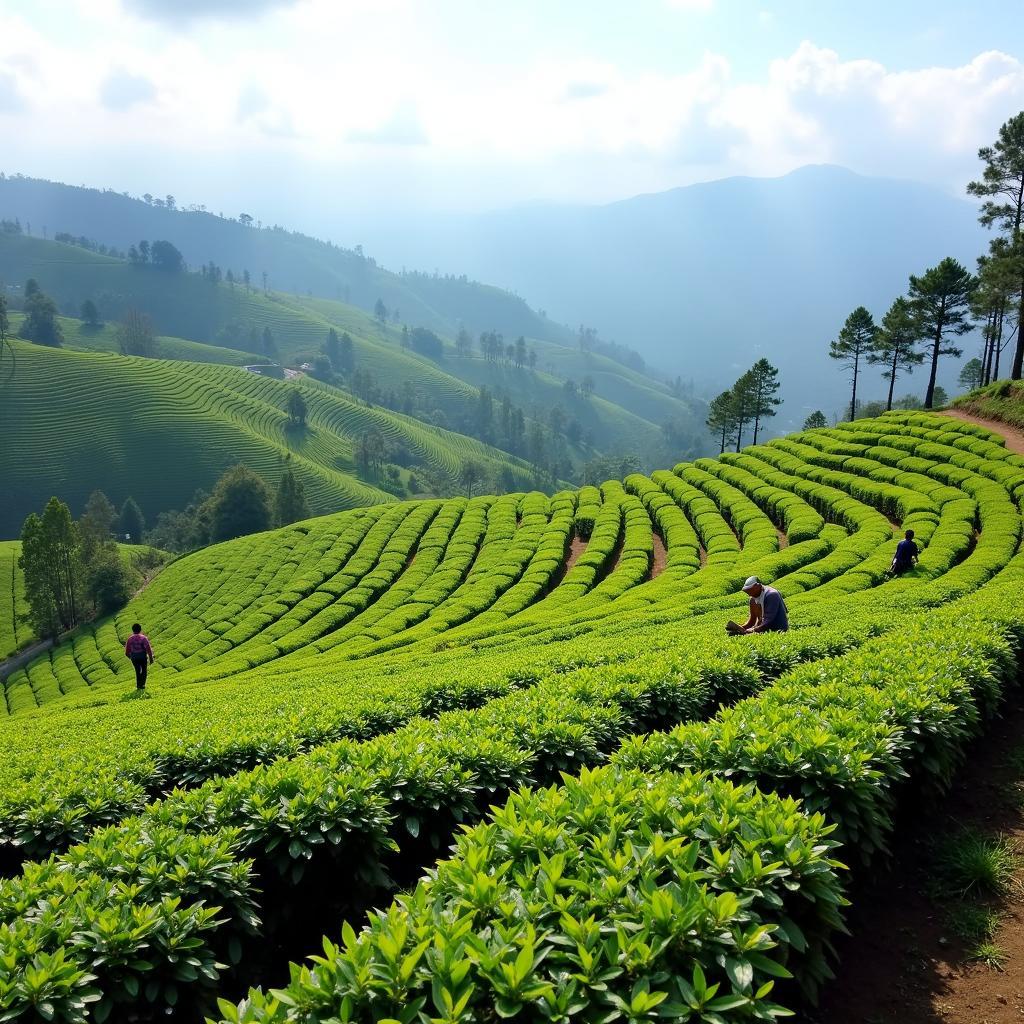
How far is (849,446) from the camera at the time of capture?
39.3m

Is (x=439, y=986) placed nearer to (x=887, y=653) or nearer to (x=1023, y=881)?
(x=1023, y=881)

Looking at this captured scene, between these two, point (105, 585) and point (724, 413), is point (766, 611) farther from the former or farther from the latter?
point (105, 585)

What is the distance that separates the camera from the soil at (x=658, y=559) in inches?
1221

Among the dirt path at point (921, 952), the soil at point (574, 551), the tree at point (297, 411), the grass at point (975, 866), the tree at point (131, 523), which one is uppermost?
the tree at point (297, 411)

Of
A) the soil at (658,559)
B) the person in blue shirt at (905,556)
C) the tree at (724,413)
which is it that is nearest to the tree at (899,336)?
the tree at (724,413)

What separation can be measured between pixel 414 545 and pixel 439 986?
1582 inches

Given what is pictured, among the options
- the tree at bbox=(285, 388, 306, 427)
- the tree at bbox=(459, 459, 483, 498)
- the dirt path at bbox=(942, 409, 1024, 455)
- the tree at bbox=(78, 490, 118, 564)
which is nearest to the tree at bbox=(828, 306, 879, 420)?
the dirt path at bbox=(942, 409, 1024, 455)

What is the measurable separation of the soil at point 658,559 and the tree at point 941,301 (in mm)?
25883

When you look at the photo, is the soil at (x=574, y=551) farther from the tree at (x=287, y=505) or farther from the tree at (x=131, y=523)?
the tree at (x=131, y=523)

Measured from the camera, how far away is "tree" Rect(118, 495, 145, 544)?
10781cm

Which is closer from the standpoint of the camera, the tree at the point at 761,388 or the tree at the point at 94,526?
the tree at the point at 761,388

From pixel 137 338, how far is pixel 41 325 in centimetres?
2279

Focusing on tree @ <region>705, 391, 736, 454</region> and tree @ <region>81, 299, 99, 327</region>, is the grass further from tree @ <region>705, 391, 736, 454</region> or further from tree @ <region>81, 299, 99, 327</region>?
tree @ <region>81, 299, 99, 327</region>

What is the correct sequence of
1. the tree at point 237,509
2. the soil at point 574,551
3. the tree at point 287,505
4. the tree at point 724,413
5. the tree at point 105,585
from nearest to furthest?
the soil at point 574,551 → the tree at point 105,585 → the tree at point 724,413 → the tree at point 237,509 → the tree at point 287,505
